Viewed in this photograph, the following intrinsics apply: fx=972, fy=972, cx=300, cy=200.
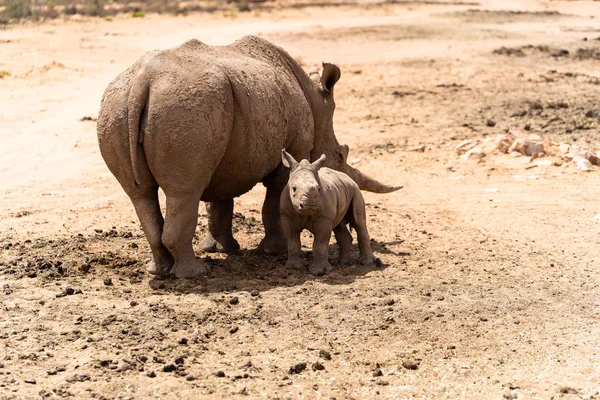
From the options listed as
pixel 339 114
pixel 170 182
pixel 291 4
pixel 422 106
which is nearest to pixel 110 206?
pixel 170 182

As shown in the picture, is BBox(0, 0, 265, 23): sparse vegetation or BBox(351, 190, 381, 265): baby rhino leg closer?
BBox(351, 190, 381, 265): baby rhino leg

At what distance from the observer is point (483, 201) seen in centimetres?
1288

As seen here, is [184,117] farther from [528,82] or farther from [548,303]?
[528,82]

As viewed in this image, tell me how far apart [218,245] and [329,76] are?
2.29 m

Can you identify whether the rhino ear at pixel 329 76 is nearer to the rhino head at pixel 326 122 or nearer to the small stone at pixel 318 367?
the rhino head at pixel 326 122

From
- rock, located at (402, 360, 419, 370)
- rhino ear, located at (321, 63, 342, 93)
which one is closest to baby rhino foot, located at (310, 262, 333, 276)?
rock, located at (402, 360, 419, 370)

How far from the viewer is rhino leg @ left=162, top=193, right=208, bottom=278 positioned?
8.59 m

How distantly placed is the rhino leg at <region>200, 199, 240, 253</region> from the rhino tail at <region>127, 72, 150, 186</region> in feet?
6.67

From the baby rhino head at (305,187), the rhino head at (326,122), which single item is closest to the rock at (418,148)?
the rhino head at (326,122)

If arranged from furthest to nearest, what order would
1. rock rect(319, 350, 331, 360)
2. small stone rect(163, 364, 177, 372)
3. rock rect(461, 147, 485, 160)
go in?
1. rock rect(461, 147, 485, 160)
2. rock rect(319, 350, 331, 360)
3. small stone rect(163, 364, 177, 372)

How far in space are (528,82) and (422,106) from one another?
323 cm

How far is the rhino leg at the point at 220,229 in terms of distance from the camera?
33.8 feet

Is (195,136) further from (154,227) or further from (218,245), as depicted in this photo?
(218,245)

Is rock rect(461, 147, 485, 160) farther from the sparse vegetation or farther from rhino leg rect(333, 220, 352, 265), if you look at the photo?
the sparse vegetation
